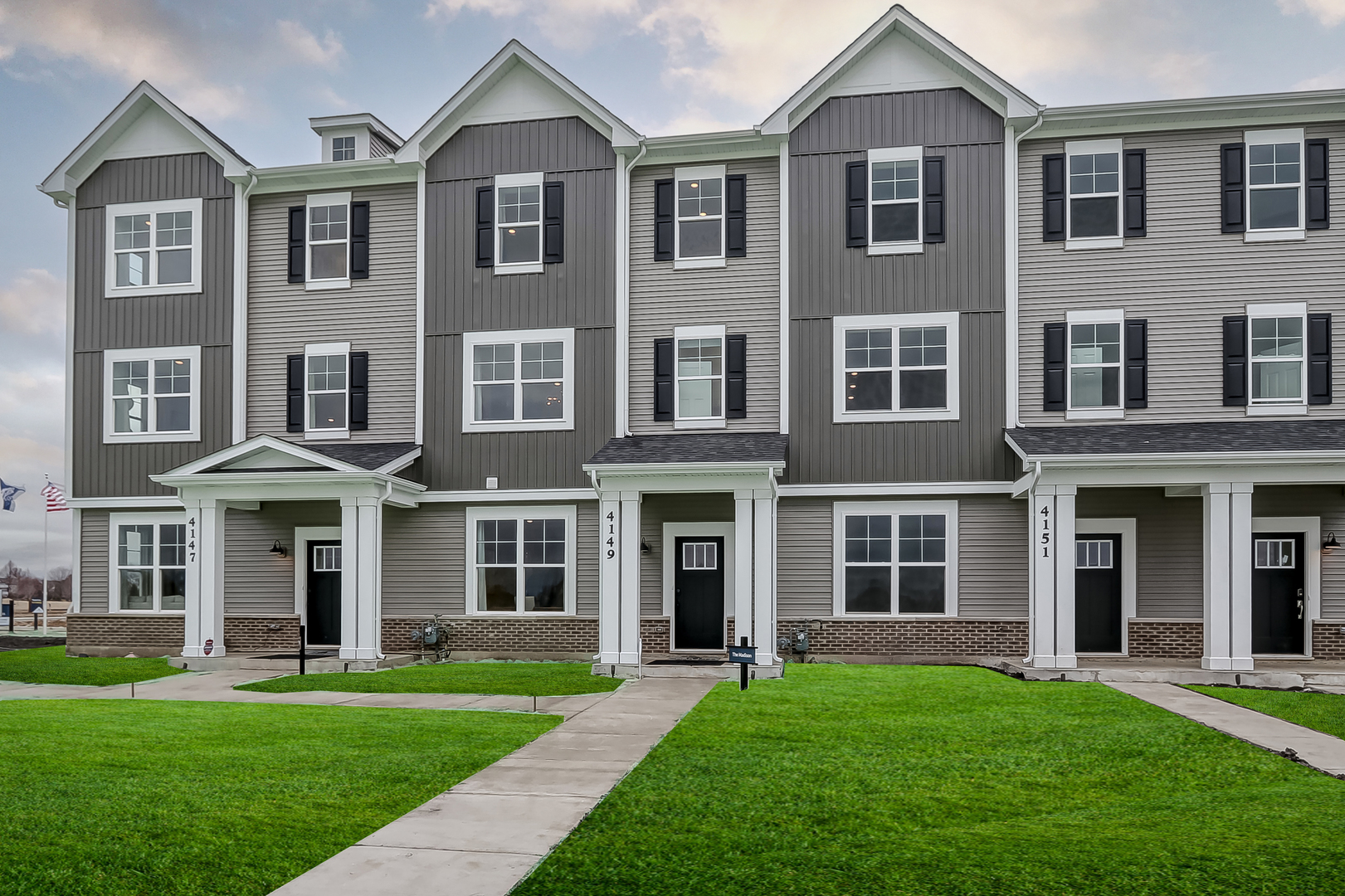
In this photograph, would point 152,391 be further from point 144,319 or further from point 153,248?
point 153,248

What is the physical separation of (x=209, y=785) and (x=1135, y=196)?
53.9 feet

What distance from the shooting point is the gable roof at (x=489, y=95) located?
19.0 metres

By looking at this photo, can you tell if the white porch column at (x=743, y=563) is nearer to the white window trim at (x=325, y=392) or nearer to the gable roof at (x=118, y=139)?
the white window trim at (x=325, y=392)

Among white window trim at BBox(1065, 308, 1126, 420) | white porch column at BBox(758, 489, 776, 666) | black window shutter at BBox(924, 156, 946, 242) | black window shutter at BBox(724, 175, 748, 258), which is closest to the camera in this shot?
white porch column at BBox(758, 489, 776, 666)

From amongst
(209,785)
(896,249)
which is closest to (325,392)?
(896,249)

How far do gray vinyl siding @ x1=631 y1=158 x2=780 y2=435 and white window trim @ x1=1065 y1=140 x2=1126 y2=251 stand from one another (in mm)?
4912

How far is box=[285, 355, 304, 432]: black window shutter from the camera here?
66.0ft

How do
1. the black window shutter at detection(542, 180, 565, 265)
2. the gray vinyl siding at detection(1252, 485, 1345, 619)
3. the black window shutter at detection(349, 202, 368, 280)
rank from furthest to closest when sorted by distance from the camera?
the black window shutter at detection(349, 202, 368, 280), the black window shutter at detection(542, 180, 565, 265), the gray vinyl siding at detection(1252, 485, 1345, 619)

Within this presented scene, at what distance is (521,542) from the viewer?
1908 centimetres

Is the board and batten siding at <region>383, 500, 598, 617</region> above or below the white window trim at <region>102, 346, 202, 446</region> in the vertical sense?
below

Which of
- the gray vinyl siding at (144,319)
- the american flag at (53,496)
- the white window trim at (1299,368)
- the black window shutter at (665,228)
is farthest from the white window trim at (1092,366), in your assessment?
the american flag at (53,496)

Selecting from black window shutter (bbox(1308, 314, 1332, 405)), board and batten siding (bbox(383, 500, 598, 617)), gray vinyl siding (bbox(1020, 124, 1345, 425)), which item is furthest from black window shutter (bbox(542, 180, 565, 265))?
black window shutter (bbox(1308, 314, 1332, 405))

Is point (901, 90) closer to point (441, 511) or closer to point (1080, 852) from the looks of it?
point (441, 511)

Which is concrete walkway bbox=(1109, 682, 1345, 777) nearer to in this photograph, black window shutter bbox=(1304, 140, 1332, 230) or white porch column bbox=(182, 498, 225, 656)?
black window shutter bbox=(1304, 140, 1332, 230)
